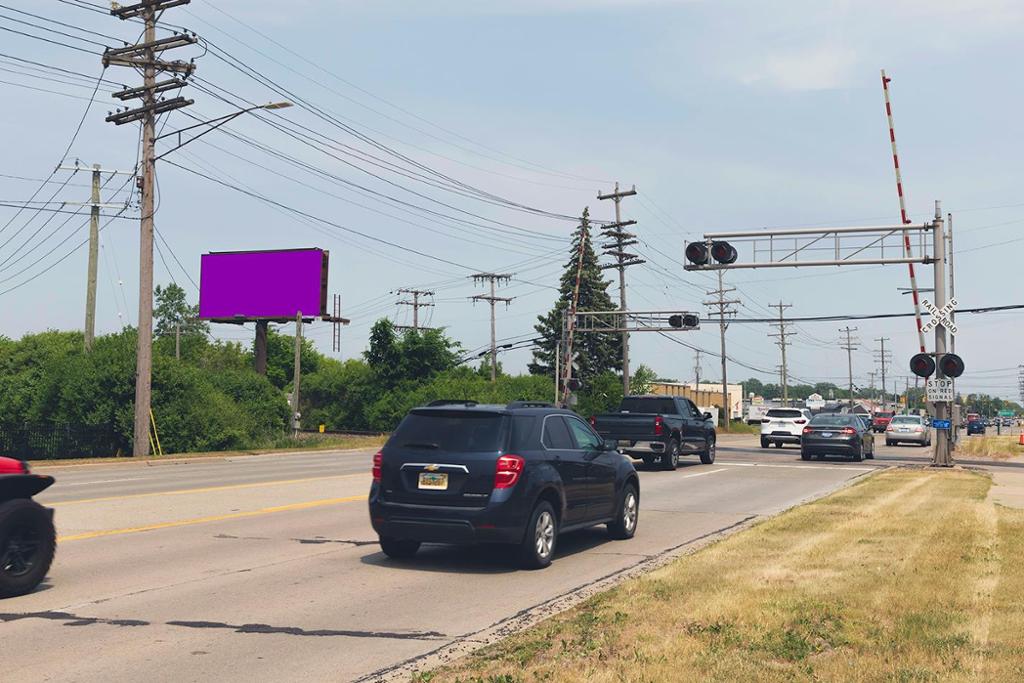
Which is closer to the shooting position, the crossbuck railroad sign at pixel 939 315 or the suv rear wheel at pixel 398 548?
the suv rear wheel at pixel 398 548

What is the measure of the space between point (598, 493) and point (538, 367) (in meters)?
82.9

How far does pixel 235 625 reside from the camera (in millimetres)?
8227

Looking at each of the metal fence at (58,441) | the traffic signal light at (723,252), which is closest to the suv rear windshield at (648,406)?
the traffic signal light at (723,252)

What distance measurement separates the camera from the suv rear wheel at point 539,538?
36.3ft

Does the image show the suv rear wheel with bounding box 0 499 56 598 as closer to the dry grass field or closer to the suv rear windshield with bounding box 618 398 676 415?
the dry grass field

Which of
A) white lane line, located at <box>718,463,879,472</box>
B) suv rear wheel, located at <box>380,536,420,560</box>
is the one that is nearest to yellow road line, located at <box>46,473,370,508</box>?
suv rear wheel, located at <box>380,536,420,560</box>

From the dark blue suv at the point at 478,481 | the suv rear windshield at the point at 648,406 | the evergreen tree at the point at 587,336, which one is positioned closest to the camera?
the dark blue suv at the point at 478,481

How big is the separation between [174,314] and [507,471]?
136168 millimetres

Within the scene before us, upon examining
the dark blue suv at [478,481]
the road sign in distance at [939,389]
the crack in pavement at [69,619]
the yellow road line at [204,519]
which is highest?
the road sign in distance at [939,389]

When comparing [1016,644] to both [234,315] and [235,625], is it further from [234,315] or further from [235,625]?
[234,315]

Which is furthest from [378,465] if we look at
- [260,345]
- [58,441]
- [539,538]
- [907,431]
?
[260,345]

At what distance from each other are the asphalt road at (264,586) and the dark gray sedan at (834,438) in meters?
16.6

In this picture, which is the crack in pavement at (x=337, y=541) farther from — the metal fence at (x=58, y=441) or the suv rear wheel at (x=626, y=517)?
the metal fence at (x=58, y=441)

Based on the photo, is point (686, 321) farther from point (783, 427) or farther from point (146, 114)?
point (146, 114)
